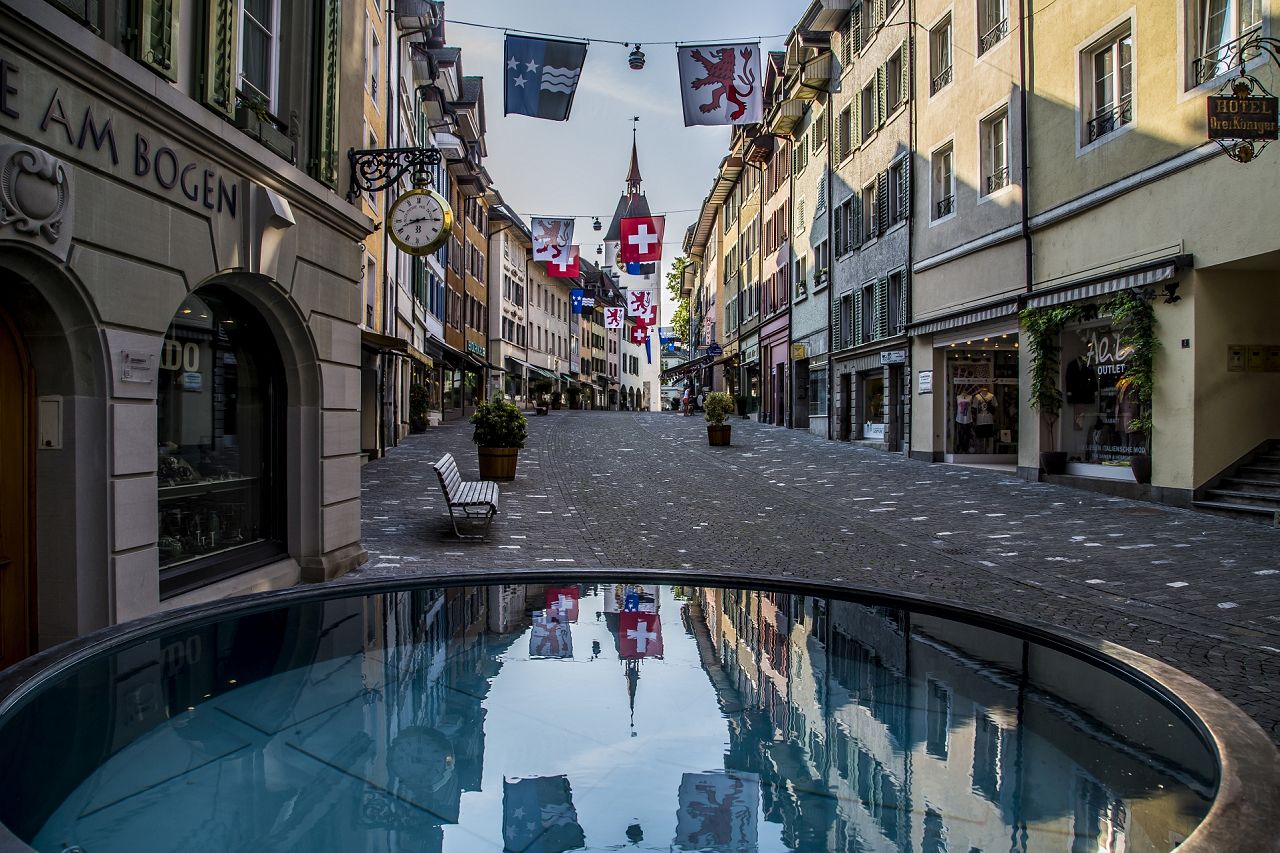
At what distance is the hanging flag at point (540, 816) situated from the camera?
348 cm

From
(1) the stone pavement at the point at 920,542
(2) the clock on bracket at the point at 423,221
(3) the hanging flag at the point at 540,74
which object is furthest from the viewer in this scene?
(3) the hanging flag at the point at 540,74

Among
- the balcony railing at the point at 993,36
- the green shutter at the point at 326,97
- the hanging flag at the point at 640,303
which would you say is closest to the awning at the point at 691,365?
the hanging flag at the point at 640,303

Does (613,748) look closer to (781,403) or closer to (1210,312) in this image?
(1210,312)

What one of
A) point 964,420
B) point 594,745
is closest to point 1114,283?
point 964,420

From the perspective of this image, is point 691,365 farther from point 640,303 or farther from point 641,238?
point 641,238

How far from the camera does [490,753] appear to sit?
14.4 ft

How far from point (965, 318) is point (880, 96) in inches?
354

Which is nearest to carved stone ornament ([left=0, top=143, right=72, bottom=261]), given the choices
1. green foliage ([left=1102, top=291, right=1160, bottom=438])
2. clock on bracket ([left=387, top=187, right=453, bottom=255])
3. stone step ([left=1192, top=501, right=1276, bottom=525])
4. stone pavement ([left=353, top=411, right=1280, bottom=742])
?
stone pavement ([left=353, top=411, right=1280, bottom=742])

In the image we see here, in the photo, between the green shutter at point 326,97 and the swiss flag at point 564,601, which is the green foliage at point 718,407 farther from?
the swiss flag at point 564,601

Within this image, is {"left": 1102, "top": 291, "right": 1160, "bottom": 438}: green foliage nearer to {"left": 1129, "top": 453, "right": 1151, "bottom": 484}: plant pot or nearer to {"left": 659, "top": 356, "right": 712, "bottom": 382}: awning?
{"left": 1129, "top": 453, "right": 1151, "bottom": 484}: plant pot

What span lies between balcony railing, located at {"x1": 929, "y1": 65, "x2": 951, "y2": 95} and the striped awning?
5.54 m

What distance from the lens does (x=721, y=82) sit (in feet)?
45.0

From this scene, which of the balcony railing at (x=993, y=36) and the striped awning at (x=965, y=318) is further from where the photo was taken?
the balcony railing at (x=993, y=36)

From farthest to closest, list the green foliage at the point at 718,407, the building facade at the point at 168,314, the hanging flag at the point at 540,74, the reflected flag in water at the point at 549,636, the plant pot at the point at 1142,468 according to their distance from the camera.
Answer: the green foliage at the point at 718,407 → the plant pot at the point at 1142,468 → the hanging flag at the point at 540,74 → the reflected flag in water at the point at 549,636 → the building facade at the point at 168,314
